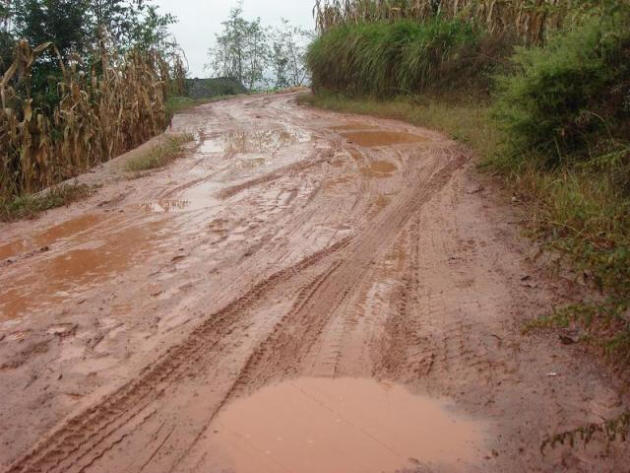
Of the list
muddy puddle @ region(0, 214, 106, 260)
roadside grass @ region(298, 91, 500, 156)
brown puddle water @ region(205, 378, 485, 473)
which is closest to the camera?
brown puddle water @ region(205, 378, 485, 473)

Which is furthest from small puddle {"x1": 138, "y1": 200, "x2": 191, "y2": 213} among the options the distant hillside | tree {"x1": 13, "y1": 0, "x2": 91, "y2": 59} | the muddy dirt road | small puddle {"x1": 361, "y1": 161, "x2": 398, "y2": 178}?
the distant hillside

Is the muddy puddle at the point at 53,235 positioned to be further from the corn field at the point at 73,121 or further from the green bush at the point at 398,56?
the green bush at the point at 398,56

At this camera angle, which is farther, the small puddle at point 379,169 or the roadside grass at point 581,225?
the small puddle at point 379,169

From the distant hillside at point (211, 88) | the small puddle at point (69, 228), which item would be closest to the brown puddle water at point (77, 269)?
the small puddle at point (69, 228)

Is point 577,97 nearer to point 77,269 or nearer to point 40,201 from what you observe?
point 77,269

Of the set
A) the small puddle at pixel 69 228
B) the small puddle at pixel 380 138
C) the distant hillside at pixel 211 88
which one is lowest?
the small puddle at pixel 69 228

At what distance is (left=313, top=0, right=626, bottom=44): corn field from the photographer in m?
11.0

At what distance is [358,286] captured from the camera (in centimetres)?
398

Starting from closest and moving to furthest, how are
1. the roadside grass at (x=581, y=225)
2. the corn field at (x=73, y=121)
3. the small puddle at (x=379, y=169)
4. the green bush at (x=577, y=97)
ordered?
the roadside grass at (x=581, y=225) → the green bush at (x=577, y=97) → the small puddle at (x=379, y=169) → the corn field at (x=73, y=121)

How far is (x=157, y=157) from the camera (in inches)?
333

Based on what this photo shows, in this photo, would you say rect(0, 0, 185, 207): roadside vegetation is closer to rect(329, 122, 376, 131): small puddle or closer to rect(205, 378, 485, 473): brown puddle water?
rect(329, 122, 376, 131): small puddle

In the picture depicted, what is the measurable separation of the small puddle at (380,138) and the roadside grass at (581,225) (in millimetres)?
655

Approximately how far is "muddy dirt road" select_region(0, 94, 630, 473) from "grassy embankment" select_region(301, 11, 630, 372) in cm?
32

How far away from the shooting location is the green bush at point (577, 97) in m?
5.50
